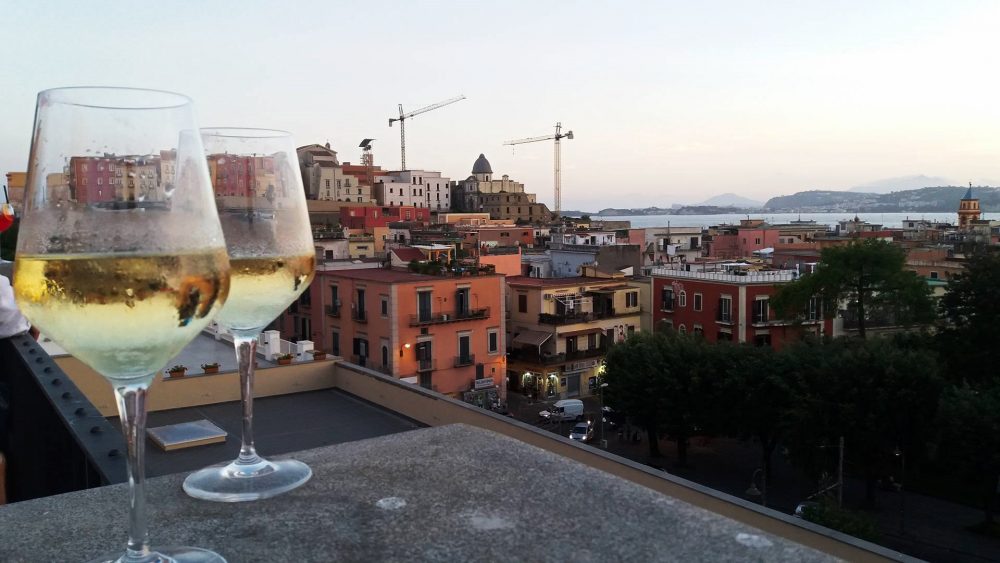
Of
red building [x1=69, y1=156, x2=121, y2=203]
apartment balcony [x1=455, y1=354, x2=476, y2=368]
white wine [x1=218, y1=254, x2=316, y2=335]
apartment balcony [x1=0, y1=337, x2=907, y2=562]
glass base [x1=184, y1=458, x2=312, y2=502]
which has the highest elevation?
red building [x1=69, y1=156, x2=121, y2=203]

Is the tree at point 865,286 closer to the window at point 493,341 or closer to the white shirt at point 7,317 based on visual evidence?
the window at point 493,341

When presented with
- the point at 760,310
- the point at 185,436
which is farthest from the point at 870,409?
the point at 185,436

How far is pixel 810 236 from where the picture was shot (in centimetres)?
5628

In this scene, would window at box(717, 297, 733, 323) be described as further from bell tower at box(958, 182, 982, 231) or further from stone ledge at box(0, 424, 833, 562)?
bell tower at box(958, 182, 982, 231)

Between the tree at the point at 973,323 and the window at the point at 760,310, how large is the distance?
245 inches

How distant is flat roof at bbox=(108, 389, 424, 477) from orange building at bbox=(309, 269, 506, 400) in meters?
15.4

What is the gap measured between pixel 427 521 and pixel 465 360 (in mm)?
25741

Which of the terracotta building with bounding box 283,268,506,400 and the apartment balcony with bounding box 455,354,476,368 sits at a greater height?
the terracotta building with bounding box 283,268,506,400

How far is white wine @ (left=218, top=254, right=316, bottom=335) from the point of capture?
5.94ft

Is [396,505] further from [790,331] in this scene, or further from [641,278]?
[641,278]

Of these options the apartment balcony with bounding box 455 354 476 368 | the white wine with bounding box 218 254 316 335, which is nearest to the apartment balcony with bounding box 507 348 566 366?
the apartment balcony with bounding box 455 354 476 368

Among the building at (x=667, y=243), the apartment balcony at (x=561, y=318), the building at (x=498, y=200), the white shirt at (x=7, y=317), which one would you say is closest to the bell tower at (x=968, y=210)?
the building at (x=667, y=243)

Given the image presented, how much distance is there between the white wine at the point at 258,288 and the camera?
1812 millimetres

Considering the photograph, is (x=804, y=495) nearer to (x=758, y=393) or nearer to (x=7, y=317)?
(x=758, y=393)
